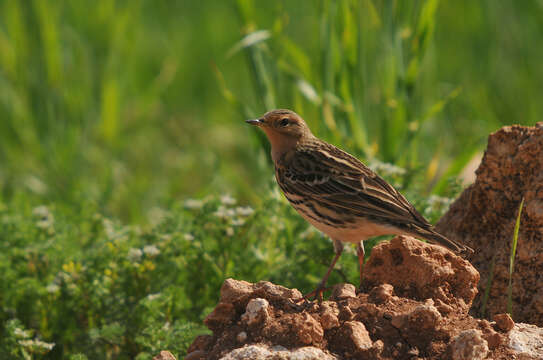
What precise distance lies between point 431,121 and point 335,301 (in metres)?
5.91

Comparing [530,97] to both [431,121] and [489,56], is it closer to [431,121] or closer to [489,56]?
[489,56]

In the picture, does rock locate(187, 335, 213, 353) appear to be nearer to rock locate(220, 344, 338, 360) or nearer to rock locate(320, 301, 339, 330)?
rock locate(220, 344, 338, 360)

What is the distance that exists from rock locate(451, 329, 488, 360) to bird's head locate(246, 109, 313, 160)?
231cm

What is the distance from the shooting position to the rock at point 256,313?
3.20m

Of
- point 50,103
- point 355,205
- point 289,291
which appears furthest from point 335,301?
point 50,103

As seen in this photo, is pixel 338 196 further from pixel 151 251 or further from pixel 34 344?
pixel 34 344

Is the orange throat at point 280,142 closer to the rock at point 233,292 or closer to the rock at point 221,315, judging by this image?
the rock at point 233,292

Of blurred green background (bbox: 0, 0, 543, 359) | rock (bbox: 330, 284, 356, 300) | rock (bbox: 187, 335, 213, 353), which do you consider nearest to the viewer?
rock (bbox: 187, 335, 213, 353)

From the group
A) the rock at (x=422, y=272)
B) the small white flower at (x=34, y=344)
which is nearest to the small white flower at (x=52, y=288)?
the small white flower at (x=34, y=344)

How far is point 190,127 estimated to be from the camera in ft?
32.4

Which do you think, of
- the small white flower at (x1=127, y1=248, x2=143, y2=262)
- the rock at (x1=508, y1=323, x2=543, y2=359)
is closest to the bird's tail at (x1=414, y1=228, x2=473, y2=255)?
the rock at (x1=508, y1=323, x2=543, y2=359)

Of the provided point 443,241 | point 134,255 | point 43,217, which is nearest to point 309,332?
point 443,241

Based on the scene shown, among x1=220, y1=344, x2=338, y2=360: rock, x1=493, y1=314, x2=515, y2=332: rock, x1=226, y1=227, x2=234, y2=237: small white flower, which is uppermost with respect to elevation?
A: x1=226, y1=227, x2=234, y2=237: small white flower

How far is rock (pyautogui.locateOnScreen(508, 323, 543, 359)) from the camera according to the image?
3092mm
